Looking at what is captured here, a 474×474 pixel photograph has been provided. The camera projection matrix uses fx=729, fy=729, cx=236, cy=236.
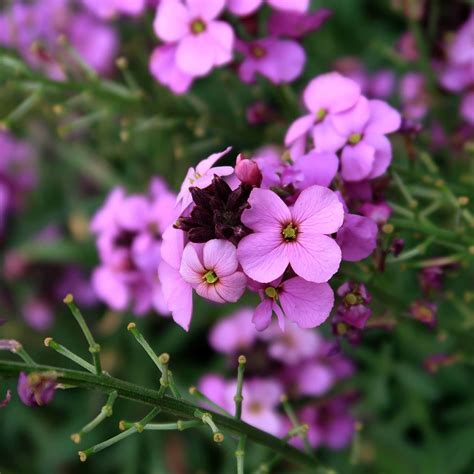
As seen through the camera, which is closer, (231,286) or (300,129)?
(231,286)

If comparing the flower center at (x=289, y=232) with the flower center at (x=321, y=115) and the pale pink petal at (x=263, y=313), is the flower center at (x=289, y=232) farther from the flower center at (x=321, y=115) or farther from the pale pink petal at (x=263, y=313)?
the flower center at (x=321, y=115)

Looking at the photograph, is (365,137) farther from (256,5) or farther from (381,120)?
(256,5)

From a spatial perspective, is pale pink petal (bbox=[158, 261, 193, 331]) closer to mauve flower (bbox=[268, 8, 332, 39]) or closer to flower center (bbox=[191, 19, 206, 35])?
flower center (bbox=[191, 19, 206, 35])

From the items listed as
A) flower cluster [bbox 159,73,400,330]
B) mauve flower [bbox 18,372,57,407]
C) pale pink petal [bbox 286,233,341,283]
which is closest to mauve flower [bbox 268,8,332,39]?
flower cluster [bbox 159,73,400,330]

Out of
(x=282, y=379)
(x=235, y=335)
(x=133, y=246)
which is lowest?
(x=282, y=379)

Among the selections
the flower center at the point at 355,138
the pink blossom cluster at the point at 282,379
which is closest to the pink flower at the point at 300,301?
the flower center at the point at 355,138

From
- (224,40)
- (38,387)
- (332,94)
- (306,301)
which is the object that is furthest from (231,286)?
(224,40)
